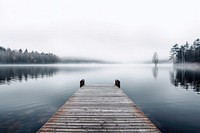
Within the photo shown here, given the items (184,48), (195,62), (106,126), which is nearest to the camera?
(106,126)

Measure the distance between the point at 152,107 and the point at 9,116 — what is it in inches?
543

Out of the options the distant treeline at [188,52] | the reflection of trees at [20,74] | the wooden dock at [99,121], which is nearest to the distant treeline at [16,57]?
the reflection of trees at [20,74]

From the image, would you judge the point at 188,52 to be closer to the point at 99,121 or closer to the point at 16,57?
the point at 99,121

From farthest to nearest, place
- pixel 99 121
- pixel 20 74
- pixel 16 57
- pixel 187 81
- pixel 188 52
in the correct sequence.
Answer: pixel 16 57 < pixel 188 52 < pixel 20 74 < pixel 187 81 < pixel 99 121

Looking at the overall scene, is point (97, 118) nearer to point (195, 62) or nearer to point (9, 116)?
point (9, 116)

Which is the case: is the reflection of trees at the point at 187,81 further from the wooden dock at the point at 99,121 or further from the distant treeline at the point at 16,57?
the distant treeline at the point at 16,57

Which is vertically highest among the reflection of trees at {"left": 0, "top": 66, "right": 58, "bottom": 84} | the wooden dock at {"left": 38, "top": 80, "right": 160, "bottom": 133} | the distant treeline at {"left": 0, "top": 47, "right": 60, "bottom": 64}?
the distant treeline at {"left": 0, "top": 47, "right": 60, "bottom": 64}

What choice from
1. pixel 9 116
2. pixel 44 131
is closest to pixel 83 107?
pixel 44 131

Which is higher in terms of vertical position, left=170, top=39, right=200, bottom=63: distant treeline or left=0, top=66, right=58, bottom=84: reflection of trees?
left=170, top=39, right=200, bottom=63: distant treeline

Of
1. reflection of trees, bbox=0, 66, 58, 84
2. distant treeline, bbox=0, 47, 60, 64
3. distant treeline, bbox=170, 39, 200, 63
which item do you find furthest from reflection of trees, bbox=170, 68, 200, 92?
distant treeline, bbox=0, 47, 60, 64

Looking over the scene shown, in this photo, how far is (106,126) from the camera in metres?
7.02

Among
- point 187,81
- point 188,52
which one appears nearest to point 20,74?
point 187,81

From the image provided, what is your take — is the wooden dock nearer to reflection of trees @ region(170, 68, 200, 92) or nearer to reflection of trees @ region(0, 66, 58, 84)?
reflection of trees @ region(170, 68, 200, 92)

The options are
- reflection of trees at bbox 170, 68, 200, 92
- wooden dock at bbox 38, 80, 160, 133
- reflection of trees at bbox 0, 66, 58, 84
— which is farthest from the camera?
reflection of trees at bbox 0, 66, 58, 84
